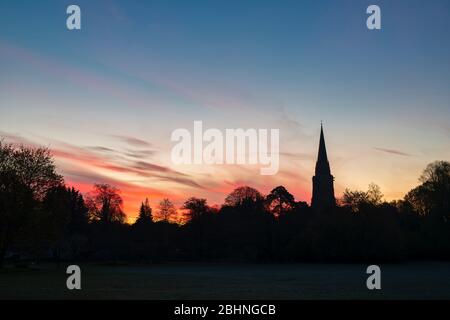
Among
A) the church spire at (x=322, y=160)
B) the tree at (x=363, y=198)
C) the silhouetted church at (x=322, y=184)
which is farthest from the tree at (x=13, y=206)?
the church spire at (x=322, y=160)

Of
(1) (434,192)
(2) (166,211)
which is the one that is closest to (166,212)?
(2) (166,211)

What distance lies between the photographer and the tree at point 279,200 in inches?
4776

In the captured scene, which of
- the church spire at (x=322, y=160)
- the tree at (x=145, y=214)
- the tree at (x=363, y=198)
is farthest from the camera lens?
the church spire at (x=322, y=160)

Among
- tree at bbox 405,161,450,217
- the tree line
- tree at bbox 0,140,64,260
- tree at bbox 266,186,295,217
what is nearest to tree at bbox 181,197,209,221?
the tree line

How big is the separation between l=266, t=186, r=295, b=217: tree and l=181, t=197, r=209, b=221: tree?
14.6m

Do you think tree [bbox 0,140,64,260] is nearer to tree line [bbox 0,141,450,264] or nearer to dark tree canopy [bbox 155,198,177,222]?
tree line [bbox 0,141,450,264]

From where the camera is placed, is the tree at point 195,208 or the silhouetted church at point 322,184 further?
the silhouetted church at point 322,184

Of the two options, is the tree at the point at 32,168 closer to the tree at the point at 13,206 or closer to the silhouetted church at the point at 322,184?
the tree at the point at 13,206

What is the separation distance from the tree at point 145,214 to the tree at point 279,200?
101ft

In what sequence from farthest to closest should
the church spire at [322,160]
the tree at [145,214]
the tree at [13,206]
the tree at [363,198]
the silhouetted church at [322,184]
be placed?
the church spire at [322,160]
the silhouetted church at [322,184]
the tree at [145,214]
the tree at [363,198]
the tree at [13,206]

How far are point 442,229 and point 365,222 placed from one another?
44.1 feet

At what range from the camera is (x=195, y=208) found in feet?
389

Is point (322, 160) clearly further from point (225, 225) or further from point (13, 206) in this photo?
point (13, 206)
